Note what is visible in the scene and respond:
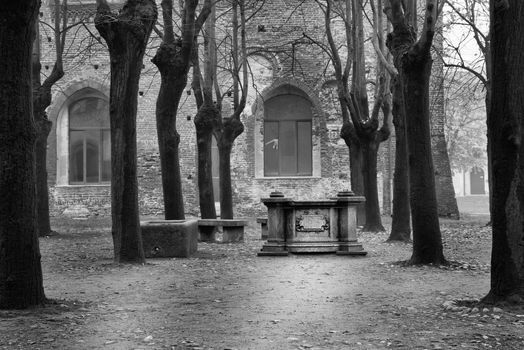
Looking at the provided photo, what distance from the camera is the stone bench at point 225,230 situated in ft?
58.1

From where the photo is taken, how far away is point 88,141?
3081 centimetres

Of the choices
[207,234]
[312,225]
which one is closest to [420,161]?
[312,225]

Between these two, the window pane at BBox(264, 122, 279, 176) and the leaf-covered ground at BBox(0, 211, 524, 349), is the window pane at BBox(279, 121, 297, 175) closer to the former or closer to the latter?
the window pane at BBox(264, 122, 279, 176)

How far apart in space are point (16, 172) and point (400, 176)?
395 inches

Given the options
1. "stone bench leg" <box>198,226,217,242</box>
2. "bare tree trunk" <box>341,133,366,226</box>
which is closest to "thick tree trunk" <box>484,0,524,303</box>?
"stone bench leg" <box>198,226,217,242</box>

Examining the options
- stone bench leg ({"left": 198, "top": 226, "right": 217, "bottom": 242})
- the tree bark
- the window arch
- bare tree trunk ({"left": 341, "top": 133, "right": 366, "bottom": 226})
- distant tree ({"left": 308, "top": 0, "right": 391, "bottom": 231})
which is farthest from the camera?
the window arch

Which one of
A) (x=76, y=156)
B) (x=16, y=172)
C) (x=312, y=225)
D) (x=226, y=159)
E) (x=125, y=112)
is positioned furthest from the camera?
(x=76, y=156)

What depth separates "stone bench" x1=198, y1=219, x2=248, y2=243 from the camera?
1772cm

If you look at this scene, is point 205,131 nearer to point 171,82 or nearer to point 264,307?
point 171,82

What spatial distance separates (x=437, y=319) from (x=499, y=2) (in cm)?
313

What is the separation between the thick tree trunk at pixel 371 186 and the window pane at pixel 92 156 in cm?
1385

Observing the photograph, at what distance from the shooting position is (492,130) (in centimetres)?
757

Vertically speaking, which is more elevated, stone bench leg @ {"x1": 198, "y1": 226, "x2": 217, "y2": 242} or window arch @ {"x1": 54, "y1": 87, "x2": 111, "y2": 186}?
window arch @ {"x1": 54, "y1": 87, "x2": 111, "y2": 186}

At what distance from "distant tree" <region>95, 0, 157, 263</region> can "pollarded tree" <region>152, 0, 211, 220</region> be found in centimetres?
230
